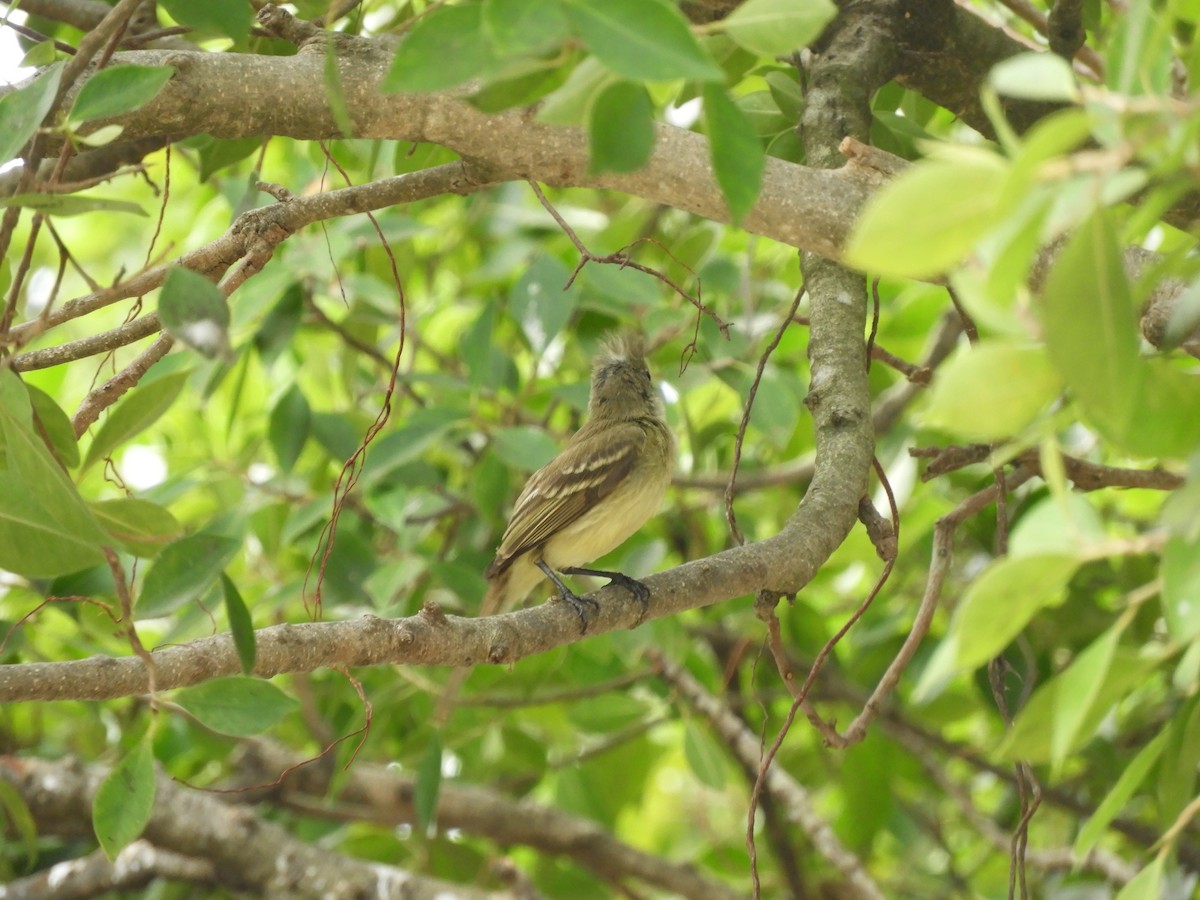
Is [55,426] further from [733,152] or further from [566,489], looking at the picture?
[566,489]

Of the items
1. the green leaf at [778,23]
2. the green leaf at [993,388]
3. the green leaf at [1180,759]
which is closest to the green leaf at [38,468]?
the green leaf at [778,23]

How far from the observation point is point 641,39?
47.1 inches

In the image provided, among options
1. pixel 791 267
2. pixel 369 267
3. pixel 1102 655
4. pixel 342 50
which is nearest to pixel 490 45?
pixel 1102 655

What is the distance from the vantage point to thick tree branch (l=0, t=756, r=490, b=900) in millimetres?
3650

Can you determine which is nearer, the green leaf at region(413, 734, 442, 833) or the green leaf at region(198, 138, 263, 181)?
the green leaf at region(198, 138, 263, 181)

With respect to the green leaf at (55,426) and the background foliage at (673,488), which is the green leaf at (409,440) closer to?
the background foliage at (673,488)

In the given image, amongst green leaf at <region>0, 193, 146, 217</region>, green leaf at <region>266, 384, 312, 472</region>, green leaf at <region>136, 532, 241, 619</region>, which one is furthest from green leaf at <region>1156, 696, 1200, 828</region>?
green leaf at <region>266, 384, 312, 472</region>

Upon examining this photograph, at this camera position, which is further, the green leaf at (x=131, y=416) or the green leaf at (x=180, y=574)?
the green leaf at (x=131, y=416)

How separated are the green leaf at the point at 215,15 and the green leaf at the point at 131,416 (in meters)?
0.68

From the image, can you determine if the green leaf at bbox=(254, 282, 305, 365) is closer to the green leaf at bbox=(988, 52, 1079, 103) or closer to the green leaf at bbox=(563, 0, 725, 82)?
the green leaf at bbox=(563, 0, 725, 82)

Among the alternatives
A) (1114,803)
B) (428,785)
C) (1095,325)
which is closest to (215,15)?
(1095,325)

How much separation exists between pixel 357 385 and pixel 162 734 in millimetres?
1547

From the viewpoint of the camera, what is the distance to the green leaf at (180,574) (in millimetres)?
2027

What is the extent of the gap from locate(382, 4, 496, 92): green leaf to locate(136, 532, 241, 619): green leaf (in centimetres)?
104
